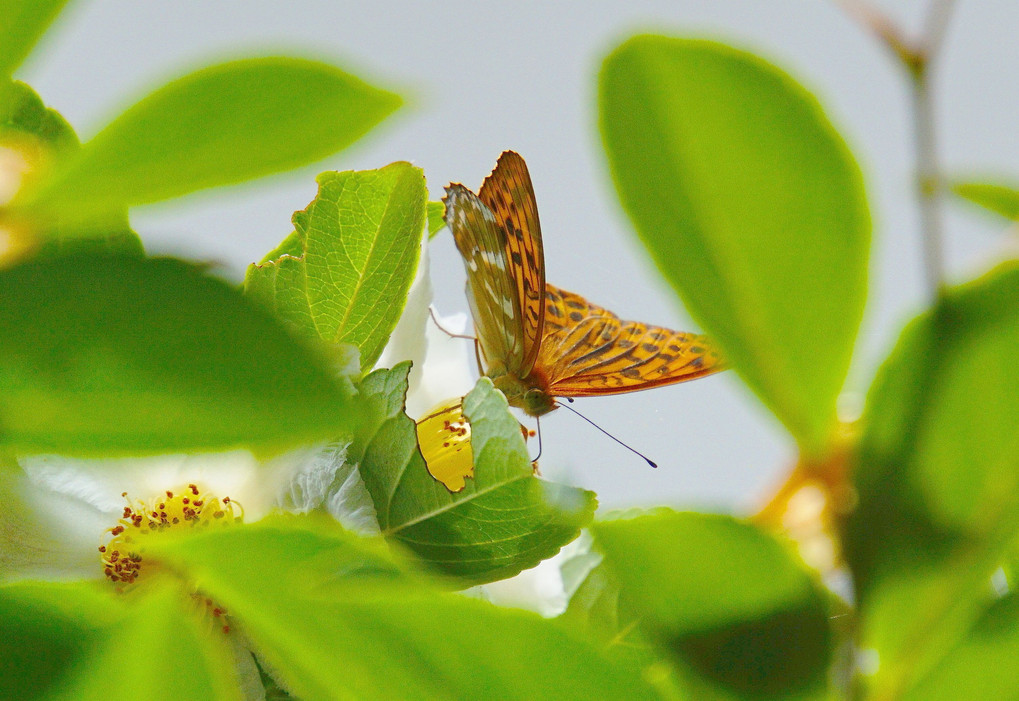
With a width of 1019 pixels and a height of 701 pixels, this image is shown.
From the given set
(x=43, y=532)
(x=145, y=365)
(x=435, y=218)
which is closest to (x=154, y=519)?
(x=43, y=532)

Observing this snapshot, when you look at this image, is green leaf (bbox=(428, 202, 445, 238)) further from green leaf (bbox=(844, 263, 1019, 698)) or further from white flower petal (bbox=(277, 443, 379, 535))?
green leaf (bbox=(844, 263, 1019, 698))

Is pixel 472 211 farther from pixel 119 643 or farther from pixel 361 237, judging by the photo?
pixel 119 643

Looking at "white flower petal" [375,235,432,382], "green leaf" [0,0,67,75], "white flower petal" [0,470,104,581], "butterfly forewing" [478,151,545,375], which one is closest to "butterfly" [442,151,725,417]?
"butterfly forewing" [478,151,545,375]

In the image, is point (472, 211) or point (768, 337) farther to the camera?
point (472, 211)

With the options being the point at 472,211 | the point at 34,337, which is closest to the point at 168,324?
the point at 34,337

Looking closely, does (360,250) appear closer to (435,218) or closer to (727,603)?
(435,218)

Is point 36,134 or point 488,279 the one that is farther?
point 488,279
